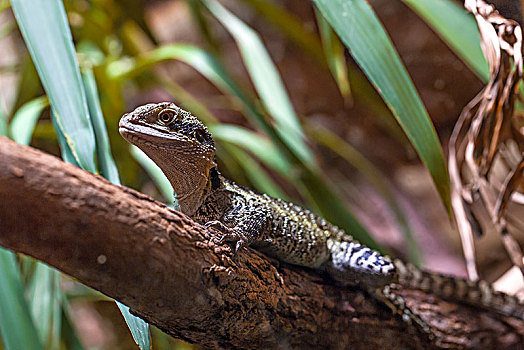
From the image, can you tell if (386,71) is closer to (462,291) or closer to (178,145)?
(178,145)

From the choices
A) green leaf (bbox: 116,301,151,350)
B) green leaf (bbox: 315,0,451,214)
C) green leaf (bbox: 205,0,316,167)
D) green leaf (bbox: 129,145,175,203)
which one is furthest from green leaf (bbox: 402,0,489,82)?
green leaf (bbox: 116,301,151,350)

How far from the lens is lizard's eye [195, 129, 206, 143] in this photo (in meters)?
1.42

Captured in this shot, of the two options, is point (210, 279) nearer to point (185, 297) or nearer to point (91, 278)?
point (185, 297)

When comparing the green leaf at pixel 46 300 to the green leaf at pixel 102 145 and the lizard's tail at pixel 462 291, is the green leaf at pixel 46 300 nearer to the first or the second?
the green leaf at pixel 102 145

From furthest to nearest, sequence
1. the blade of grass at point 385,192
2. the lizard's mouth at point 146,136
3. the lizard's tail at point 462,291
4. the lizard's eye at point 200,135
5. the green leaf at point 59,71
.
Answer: the blade of grass at point 385,192 < the lizard's tail at point 462,291 < the lizard's eye at point 200,135 < the lizard's mouth at point 146,136 < the green leaf at point 59,71

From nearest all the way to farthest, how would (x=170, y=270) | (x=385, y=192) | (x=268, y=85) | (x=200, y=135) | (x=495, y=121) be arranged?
1. (x=170, y=270)
2. (x=200, y=135)
3. (x=495, y=121)
4. (x=268, y=85)
5. (x=385, y=192)

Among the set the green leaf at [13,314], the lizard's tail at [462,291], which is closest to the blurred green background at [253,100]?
the green leaf at [13,314]

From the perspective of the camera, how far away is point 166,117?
1.37 metres

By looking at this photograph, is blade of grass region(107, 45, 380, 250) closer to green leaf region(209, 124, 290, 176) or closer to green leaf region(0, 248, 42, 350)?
green leaf region(209, 124, 290, 176)

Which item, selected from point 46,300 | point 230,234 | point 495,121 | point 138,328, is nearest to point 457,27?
point 495,121

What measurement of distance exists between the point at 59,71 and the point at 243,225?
61cm

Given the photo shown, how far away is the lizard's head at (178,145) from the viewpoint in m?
1.30

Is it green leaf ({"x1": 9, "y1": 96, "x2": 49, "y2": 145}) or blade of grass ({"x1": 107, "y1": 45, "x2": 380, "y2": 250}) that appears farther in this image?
blade of grass ({"x1": 107, "y1": 45, "x2": 380, "y2": 250})

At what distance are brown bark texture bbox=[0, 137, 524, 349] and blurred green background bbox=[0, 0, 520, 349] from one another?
14 cm
